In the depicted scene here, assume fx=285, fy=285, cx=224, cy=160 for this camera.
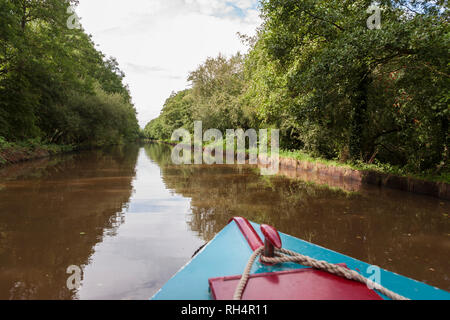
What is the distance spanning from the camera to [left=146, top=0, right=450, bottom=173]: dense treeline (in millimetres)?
7312

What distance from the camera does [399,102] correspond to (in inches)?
357

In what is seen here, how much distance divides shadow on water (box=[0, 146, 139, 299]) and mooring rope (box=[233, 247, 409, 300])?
1.85 metres

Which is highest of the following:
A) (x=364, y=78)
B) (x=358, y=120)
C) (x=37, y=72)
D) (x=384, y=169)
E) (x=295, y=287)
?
(x=37, y=72)

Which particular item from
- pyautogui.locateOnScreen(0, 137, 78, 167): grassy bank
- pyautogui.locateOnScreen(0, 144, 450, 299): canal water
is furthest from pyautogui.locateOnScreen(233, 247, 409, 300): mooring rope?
pyautogui.locateOnScreen(0, 137, 78, 167): grassy bank

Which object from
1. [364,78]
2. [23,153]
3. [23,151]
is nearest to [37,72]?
[23,151]

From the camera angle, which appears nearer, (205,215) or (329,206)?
(205,215)

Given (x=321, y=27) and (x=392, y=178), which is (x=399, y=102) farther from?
(x=321, y=27)

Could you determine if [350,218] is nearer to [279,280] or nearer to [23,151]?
[279,280]

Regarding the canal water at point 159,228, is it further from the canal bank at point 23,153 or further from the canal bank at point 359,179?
the canal bank at point 23,153

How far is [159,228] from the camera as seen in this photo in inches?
198

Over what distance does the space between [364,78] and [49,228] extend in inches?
412

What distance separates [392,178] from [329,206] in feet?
12.7

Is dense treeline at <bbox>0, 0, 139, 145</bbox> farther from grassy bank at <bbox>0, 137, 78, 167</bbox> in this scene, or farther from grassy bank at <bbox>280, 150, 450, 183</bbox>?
grassy bank at <bbox>280, 150, 450, 183</bbox>
